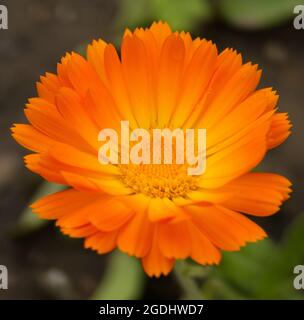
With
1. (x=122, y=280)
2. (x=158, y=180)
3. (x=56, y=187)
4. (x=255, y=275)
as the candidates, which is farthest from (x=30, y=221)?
(x=158, y=180)

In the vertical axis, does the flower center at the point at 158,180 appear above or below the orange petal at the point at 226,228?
above

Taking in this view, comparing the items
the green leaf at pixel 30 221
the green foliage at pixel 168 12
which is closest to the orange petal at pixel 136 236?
the green leaf at pixel 30 221

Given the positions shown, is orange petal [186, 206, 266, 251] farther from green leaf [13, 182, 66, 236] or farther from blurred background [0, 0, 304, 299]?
green leaf [13, 182, 66, 236]

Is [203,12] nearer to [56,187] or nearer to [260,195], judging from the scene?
[56,187]

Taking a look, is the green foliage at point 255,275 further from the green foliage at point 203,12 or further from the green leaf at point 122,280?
the green foliage at point 203,12

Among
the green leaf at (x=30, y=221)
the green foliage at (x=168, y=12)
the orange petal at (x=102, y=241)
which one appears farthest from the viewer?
the green foliage at (x=168, y=12)

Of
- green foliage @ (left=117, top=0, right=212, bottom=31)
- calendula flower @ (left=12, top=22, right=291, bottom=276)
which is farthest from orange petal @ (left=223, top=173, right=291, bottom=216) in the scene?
green foliage @ (left=117, top=0, right=212, bottom=31)
